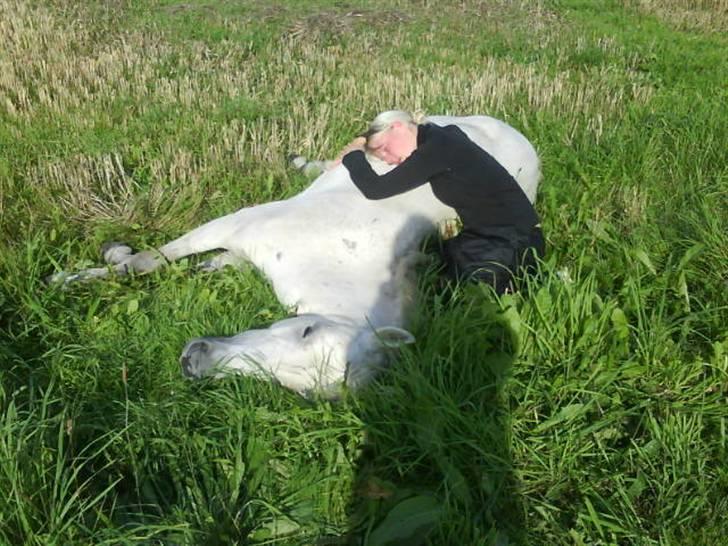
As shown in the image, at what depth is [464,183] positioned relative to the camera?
4145 mm

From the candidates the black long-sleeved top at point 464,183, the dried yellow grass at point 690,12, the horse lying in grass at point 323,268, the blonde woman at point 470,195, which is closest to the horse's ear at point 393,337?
the horse lying in grass at point 323,268

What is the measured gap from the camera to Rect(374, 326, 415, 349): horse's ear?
3.11 metres

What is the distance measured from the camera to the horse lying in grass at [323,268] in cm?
309

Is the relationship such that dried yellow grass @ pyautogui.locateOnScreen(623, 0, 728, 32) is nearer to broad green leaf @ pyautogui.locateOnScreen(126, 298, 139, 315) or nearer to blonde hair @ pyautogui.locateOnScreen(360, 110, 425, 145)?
blonde hair @ pyautogui.locateOnScreen(360, 110, 425, 145)

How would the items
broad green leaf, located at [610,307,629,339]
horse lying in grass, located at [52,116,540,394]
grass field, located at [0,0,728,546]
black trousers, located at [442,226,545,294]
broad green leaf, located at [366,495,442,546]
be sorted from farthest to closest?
black trousers, located at [442,226,545,294]
broad green leaf, located at [610,307,629,339]
horse lying in grass, located at [52,116,540,394]
grass field, located at [0,0,728,546]
broad green leaf, located at [366,495,442,546]

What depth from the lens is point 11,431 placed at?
250 cm

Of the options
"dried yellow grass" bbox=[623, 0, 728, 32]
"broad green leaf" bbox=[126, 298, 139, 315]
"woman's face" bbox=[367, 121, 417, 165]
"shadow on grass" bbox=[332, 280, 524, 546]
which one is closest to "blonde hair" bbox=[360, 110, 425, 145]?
"woman's face" bbox=[367, 121, 417, 165]

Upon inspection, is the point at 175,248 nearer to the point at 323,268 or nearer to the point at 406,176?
the point at 323,268

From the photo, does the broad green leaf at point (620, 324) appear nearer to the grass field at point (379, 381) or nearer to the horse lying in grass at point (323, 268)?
the grass field at point (379, 381)

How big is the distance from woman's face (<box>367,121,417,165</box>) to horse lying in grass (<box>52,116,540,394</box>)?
214mm

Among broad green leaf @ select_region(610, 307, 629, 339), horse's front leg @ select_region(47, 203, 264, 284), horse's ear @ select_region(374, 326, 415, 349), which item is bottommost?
horse's front leg @ select_region(47, 203, 264, 284)

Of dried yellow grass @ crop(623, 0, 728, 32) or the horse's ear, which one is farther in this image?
dried yellow grass @ crop(623, 0, 728, 32)

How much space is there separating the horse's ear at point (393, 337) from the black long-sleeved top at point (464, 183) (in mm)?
1208

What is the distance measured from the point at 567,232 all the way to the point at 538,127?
6.33ft
